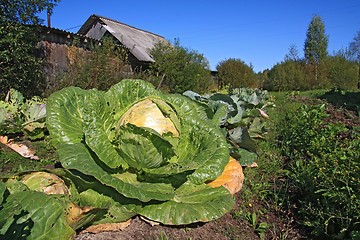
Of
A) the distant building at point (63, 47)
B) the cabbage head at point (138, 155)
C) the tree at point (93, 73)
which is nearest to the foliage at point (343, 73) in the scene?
the distant building at point (63, 47)

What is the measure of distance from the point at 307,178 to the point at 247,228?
102 centimetres

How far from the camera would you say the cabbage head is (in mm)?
1843

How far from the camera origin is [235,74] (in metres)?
15.0

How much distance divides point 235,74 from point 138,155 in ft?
46.0

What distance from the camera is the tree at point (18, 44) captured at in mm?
5445

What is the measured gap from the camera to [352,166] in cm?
238

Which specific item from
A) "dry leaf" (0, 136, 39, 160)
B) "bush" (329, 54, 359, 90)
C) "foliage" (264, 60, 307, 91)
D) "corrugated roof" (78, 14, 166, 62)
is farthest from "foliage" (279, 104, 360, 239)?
"bush" (329, 54, 359, 90)

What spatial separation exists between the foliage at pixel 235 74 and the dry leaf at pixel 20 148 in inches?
515

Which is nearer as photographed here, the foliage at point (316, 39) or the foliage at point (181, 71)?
the foliage at point (181, 71)

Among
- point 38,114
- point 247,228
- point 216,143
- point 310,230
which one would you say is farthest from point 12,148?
point 310,230

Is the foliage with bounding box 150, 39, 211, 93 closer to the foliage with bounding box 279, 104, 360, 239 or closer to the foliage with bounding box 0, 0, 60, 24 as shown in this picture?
the foliage with bounding box 0, 0, 60, 24

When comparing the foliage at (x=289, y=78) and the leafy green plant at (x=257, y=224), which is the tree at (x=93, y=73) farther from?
the foliage at (x=289, y=78)

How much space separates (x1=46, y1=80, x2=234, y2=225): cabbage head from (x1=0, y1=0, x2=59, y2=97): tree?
15.0 feet

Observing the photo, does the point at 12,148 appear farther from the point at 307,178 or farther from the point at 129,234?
the point at 307,178
